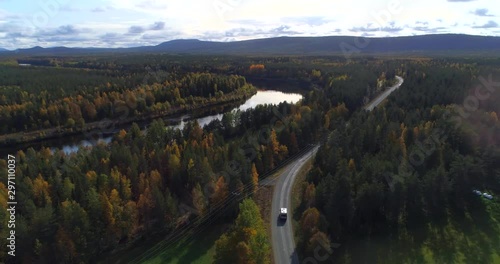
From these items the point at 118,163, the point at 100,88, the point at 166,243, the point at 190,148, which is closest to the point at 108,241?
the point at 166,243

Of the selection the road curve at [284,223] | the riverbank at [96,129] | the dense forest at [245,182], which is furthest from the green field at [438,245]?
the riverbank at [96,129]

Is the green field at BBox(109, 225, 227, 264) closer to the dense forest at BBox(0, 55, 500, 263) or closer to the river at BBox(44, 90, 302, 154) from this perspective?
the dense forest at BBox(0, 55, 500, 263)

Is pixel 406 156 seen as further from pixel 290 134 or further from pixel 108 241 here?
pixel 108 241

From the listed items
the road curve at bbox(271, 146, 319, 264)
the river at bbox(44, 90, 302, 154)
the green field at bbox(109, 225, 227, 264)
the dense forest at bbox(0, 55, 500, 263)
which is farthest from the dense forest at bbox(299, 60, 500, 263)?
the river at bbox(44, 90, 302, 154)

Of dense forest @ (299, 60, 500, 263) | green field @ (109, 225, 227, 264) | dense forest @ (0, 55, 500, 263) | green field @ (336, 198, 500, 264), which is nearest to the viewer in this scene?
dense forest @ (0, 55, 500, 263)

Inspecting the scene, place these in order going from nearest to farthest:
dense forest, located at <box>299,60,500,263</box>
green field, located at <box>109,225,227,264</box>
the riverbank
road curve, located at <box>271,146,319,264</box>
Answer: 1. road curve, located at <box>271,146,319,264</box>
2. green field, located at <box>109,225,227,264</box>
3. dense forest, located at <box>299,60,500,263</box>
4. the riverbank

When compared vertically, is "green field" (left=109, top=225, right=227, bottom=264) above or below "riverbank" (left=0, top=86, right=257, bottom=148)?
below

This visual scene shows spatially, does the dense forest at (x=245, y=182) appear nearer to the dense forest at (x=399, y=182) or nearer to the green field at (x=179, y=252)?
the dense forest at (x=399, y=182)
